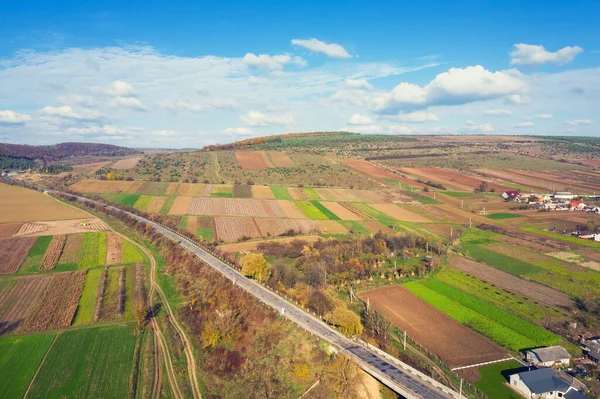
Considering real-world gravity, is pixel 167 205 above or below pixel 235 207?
above

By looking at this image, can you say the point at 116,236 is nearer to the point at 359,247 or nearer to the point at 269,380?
the point at 359,247

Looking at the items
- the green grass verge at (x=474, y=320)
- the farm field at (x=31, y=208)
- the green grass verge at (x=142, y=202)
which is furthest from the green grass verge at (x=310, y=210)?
the farm field at (x=31, y=208)

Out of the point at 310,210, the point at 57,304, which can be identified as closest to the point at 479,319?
the point at 57,304

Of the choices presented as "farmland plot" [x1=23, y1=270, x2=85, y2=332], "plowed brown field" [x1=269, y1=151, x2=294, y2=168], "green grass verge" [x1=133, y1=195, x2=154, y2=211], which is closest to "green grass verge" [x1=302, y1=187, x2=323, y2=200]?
"plowed brown field" [x1=269, y1=151, x2=294, y2=168]

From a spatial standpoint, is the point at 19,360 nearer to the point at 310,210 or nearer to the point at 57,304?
the point at 57,304

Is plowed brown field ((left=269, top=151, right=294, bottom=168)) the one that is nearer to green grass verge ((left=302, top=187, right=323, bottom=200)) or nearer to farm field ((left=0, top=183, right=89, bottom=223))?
green grass verge ((left=302, top=187, right=323, bottom=200))

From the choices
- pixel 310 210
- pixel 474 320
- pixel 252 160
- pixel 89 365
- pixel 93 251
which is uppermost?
pixel 252 160

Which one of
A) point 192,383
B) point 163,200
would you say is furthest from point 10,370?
point 163,200
